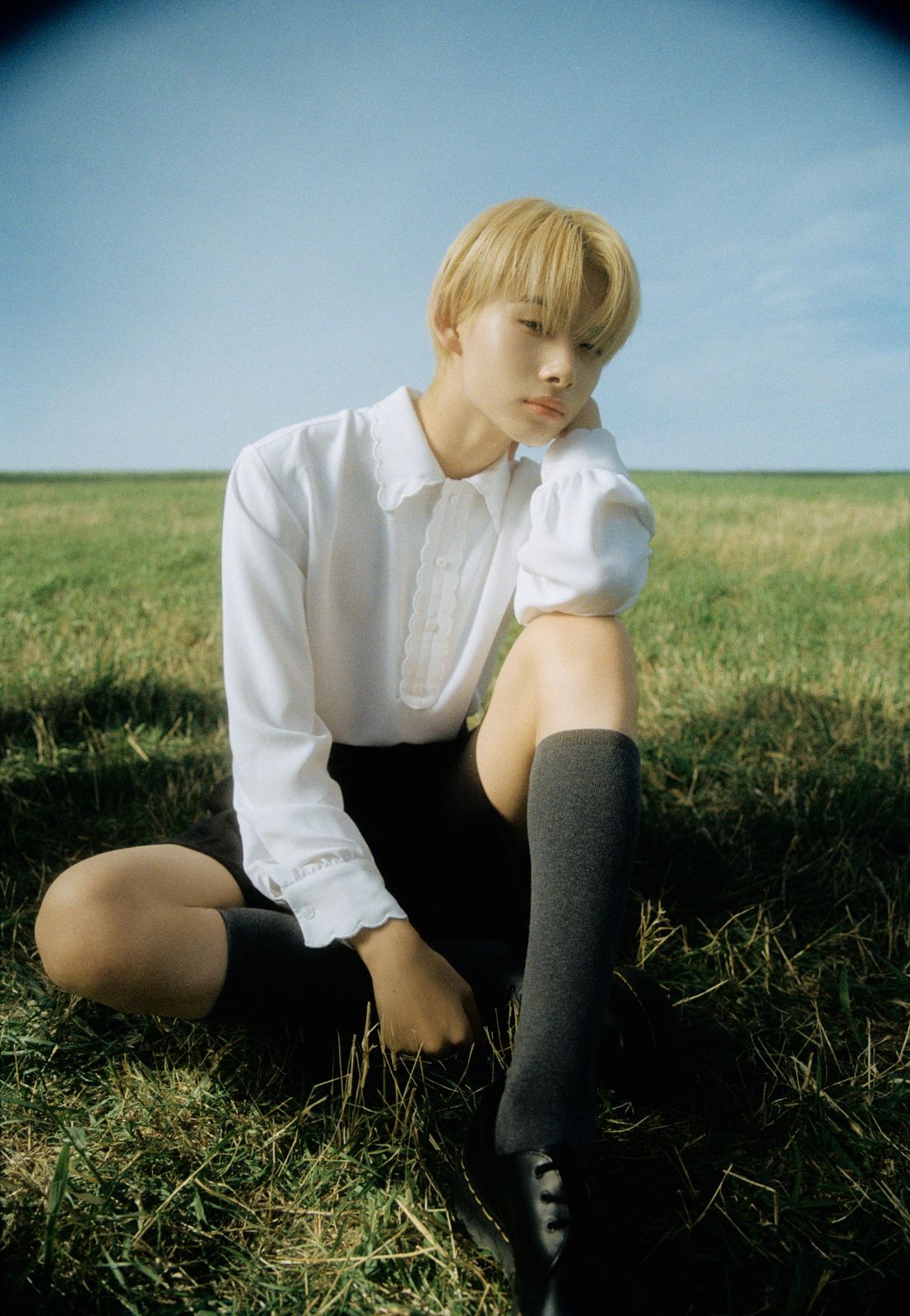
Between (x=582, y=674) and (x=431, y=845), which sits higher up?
(x=582, y=674)

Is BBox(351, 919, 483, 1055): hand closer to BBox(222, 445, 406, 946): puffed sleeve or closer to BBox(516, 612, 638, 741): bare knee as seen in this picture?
BBox(222, 445, 406, 946): puffed sleeve

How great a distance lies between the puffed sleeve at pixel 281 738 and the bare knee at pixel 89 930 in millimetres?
211

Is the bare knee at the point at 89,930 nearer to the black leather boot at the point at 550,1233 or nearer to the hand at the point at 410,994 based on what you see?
the hand at the point at 410,994

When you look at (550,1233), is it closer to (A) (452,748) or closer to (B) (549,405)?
(A) (452,748)

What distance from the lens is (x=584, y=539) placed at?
153 centimetres

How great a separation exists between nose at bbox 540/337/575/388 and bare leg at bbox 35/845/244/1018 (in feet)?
3.19

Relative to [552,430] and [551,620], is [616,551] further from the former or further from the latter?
[552,430]

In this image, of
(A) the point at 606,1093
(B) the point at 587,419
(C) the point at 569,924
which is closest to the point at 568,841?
(C) the point at 569,924

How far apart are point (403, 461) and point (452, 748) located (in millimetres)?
538

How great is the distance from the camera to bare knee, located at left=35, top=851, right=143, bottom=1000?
141 cm

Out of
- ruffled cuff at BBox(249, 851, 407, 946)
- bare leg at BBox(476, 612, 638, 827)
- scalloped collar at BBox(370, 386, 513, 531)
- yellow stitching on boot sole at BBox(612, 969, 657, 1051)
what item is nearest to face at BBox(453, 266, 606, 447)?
scalloped collar at BBox(370, 386, 513, 531)

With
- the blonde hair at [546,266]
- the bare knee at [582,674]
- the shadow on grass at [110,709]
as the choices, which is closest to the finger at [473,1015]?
the bare knee at [582,674]

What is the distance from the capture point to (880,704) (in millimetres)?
3014

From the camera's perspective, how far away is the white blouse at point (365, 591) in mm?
1507
